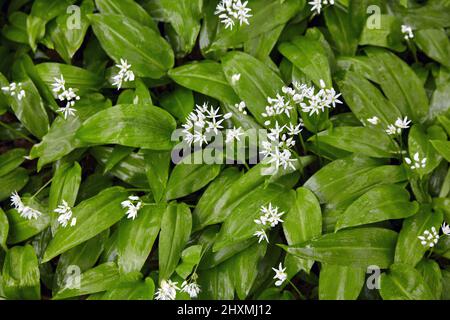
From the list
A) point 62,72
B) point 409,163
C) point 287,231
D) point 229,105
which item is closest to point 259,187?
point 287,231

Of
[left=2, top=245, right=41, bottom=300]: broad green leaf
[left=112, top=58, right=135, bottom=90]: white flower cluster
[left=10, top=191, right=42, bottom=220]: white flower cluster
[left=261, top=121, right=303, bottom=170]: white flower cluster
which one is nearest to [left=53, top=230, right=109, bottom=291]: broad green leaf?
[left=2, top=245, right=41, bottom=300]: broad green leaf

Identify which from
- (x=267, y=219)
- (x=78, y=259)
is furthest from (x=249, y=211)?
(x=78, y=259)

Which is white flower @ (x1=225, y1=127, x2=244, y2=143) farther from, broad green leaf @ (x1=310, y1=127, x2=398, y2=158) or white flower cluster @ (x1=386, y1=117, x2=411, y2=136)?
white flower cluster @ (x1=386, y1=117, x2=411, y2=136)

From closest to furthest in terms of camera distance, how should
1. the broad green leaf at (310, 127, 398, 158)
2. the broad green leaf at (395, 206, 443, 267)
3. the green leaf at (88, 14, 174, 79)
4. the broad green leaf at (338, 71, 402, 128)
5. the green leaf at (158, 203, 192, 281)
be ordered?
the broad green leaf at (395, 206, 443, 267)
the green leaf at (158, 203, 192, 281)
the broad green leaf at (310, 127, 398, 158)
the broad green leaf at (338, 71, 402, 128)
the green leaf at (88, 14, 174, 79)

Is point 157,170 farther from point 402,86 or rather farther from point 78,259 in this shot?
point 402,86

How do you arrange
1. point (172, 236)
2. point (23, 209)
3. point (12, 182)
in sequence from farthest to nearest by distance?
point (12, 182) < point (23, 209) < point (172, 236)
